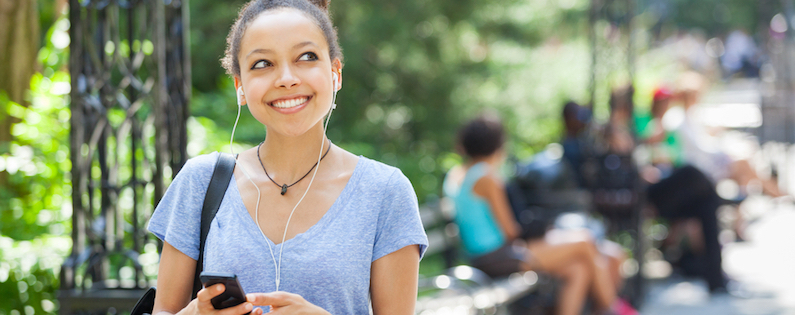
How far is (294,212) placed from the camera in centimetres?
187

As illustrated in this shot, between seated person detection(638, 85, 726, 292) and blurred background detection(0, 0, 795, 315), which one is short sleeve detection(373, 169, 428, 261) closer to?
blurred background detection(0, 0, 795, 315)

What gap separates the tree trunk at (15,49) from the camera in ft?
15.8

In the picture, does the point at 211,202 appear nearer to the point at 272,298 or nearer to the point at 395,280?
the point at 272,298

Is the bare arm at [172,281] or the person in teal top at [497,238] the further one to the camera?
the person in teal top at [497,238]

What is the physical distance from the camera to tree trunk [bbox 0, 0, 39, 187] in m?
4.83

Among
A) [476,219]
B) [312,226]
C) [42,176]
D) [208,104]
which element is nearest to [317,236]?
[312,226]

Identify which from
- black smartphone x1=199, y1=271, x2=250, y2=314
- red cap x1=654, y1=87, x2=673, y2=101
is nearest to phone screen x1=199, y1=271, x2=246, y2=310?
black smartphone x1=199, y1=271, x2=250, y2=314

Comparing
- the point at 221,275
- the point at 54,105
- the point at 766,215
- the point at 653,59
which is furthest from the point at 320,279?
the point at 653,59

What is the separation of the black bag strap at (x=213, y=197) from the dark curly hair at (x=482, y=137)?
3382 millimetres

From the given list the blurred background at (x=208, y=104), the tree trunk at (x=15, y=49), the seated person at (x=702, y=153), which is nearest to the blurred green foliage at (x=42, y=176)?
the blurred background at (x=208, y=104)

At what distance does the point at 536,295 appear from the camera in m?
5.39

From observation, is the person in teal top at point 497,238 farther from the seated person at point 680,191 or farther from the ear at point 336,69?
the ear at point 336,69

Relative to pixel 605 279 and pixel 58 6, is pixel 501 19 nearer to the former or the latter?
pixel 605 279

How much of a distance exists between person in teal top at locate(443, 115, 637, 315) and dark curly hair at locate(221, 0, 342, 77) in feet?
10.6
